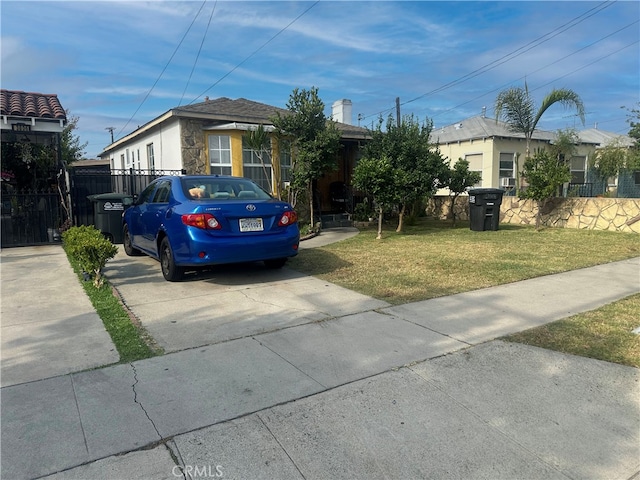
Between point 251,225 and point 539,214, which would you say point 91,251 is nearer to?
point 251,225

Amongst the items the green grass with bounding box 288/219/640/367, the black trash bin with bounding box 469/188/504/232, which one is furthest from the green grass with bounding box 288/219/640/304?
the black trash bin with bounding box 469/188/504/232

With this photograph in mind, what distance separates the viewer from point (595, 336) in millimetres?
4207

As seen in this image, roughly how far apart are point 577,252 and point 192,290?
779cm

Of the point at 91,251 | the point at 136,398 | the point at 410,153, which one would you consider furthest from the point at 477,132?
the point at 136,398

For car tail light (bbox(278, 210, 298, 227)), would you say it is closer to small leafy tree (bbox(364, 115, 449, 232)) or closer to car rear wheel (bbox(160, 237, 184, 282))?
car rear wheel (bbox(160, 237, 184, 282))

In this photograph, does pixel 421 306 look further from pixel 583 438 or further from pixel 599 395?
pixel 583 438

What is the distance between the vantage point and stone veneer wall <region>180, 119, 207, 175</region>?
1227 centimetres

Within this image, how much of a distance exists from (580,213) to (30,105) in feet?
50.5

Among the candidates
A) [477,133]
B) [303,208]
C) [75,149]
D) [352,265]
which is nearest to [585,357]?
[352,265]

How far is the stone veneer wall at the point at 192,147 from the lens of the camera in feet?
40.2

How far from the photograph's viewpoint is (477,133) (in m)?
23.1

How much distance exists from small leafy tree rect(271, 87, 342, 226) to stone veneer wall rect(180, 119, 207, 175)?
90.6 inches

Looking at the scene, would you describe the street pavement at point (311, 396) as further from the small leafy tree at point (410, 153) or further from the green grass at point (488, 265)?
the small leafy tree at point (410, 153)

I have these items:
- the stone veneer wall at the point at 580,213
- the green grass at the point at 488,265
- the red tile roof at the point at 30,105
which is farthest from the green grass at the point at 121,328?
the stone veneer wall at the point at 580,213
